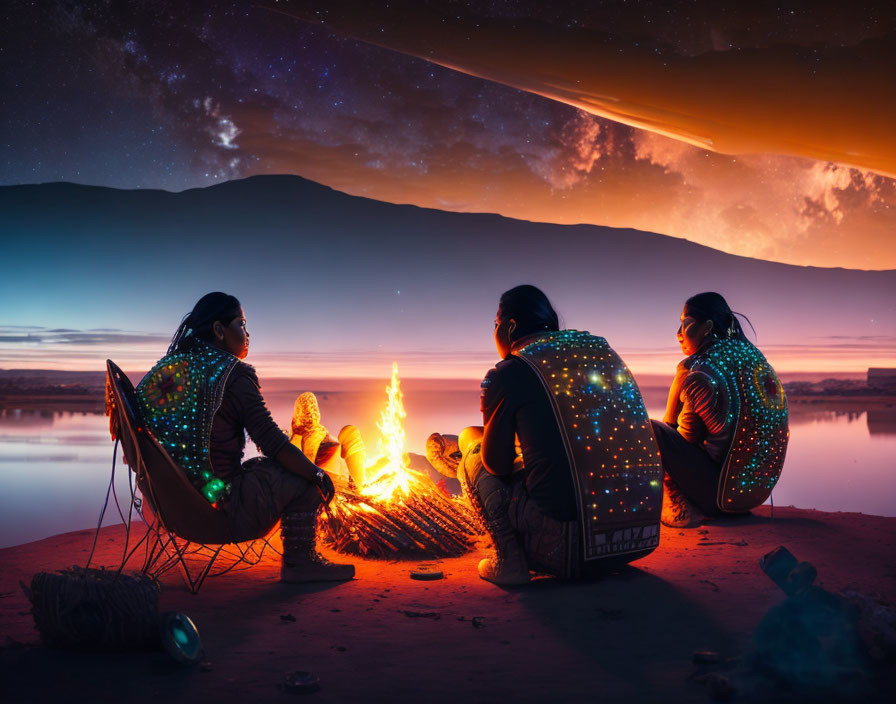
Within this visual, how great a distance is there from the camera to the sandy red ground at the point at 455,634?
9.07 ft

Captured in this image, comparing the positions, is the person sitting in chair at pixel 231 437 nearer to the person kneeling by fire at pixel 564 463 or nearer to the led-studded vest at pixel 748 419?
the person kneeling by fire at pixel 564 463

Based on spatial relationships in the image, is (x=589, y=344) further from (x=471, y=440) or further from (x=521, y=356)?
(x=471, y=440)

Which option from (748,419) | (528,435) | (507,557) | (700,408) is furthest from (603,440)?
(748,419)

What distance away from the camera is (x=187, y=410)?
4250 mm

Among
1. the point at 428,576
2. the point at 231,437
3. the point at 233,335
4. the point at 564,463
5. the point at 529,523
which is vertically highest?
the point at 233,335

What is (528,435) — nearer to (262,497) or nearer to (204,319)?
(262,497)

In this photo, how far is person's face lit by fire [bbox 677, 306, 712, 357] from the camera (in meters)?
6.18

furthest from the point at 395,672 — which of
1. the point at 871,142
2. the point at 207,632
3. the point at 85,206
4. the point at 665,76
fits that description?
the point at 85,206

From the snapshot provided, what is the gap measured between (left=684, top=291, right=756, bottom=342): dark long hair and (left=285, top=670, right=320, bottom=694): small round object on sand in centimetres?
471

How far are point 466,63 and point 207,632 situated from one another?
21.3 ft

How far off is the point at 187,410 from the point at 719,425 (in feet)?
13.9

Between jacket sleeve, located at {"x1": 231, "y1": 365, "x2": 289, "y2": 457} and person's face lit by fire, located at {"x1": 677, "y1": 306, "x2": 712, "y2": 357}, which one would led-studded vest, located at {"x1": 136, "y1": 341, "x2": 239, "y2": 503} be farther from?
person's face lit by fire, located at {"x1": 677, "y1": 306, "x2": 712, "y2": 357}

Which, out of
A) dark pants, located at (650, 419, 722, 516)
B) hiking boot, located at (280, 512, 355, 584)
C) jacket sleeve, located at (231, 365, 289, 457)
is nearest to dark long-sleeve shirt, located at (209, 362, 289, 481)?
jacket sleeve, located at (231, 365, 289, 457)

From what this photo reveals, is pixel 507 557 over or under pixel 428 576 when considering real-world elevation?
over
